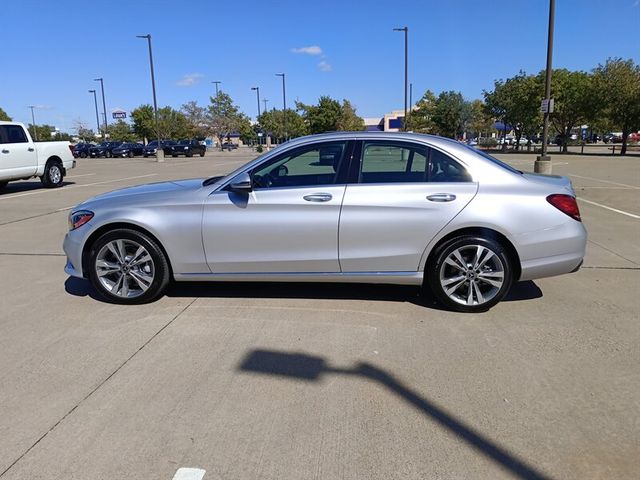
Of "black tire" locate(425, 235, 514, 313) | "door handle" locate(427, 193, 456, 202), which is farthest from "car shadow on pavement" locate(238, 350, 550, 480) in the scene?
"door handle" locate(427, 193, 456, 202)

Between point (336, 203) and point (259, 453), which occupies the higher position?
point (336, 203)

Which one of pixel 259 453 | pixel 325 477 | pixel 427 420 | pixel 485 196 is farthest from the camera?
pixel 485 196

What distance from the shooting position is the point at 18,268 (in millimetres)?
6309

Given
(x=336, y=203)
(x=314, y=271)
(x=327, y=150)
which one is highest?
(x=327, y=150)

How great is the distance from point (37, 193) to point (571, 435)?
15.3m

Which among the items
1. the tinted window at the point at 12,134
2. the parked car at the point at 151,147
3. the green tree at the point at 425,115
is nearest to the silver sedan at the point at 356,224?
the tinted window at the point at 12,134

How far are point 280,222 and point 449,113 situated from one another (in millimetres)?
66194

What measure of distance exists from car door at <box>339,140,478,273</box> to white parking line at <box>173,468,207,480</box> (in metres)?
2.41

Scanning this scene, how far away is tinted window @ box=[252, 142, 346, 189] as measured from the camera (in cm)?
A: 469

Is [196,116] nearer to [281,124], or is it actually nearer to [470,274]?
[281,124]

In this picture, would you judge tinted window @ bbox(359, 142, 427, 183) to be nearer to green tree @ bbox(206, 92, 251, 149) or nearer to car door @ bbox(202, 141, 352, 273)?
car door @ bbox(202, 141, 352, 273)

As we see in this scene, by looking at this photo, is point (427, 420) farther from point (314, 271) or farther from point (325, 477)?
point (314, 271)

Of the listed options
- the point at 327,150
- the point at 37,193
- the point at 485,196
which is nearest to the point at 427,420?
the point at 485,196

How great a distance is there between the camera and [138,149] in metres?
48.9
